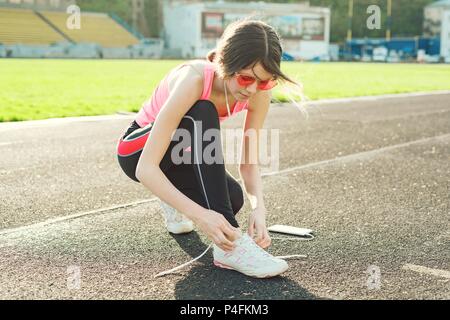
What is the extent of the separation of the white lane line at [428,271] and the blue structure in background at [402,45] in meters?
75.1

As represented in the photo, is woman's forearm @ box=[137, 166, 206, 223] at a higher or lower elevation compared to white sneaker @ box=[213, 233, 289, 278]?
higher

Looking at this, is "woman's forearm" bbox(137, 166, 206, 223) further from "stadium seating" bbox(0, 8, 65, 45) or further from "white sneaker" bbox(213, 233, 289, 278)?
"stadium seating" bbox(0, 8, 65, 45)

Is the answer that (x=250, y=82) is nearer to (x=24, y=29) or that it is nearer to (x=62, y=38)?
(x=24, y=29)

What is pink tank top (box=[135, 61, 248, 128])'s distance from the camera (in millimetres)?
2928

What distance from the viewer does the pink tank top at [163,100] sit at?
2.93 metres

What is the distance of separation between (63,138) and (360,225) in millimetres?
5233

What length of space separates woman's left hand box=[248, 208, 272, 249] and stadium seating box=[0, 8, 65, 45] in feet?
163

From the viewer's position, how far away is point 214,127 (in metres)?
2.92

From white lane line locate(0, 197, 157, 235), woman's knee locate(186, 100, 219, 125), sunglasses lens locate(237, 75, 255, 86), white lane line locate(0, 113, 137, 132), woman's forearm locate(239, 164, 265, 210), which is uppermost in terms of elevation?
sunglasses lens locate(237, 75, 255, 86)

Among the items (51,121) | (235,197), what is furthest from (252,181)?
(51,121)

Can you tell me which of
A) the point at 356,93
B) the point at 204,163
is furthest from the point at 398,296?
the point at 356,93

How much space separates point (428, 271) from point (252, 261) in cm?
95

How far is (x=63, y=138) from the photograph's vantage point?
8.19 meters

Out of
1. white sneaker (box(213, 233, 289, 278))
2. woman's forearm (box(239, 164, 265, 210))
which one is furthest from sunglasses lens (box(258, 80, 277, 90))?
white sneaker (box(213, 233, 289, 278))
